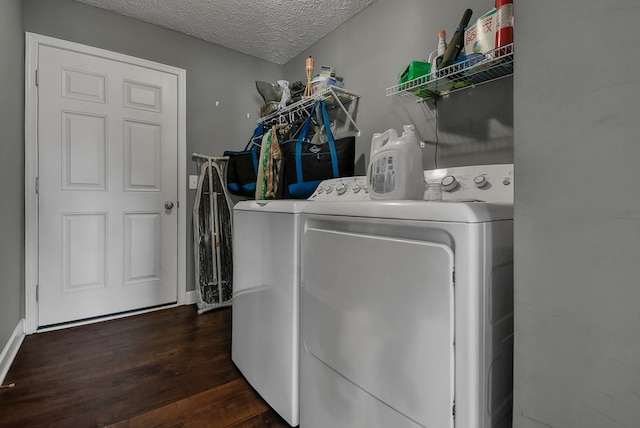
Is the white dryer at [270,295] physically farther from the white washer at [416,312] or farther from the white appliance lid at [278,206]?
the white washer at [416,312]

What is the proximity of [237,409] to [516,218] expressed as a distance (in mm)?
1341

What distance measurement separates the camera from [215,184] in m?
2.58

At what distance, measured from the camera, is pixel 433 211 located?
67 centimetres

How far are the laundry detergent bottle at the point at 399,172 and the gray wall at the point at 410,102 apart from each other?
0.60 m

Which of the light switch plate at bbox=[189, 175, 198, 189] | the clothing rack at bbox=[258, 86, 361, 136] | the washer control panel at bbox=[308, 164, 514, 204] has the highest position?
the clothing rack at bbox=[258, 86, 361, 136]

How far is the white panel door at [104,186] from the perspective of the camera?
2027 mm

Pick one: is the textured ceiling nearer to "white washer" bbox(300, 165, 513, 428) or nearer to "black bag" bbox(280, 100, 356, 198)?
"black bag" bbox(280, 100, 356, 198)

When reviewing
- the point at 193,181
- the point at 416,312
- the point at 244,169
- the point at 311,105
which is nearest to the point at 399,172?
the point at 416,312

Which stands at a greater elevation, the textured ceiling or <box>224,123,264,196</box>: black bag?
the textured ceiling

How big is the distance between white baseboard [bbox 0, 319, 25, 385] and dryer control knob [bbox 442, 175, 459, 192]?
2.27 m

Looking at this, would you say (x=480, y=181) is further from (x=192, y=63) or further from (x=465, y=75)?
(x=192, y=63)

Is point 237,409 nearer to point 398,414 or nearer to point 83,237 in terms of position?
point 398,414

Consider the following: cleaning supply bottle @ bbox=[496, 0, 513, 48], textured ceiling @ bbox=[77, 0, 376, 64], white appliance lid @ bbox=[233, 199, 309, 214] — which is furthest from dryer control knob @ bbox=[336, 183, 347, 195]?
textured ceiling @ bbox=[77, 0, 376, 64]

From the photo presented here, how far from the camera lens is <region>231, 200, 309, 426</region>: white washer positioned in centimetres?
113
